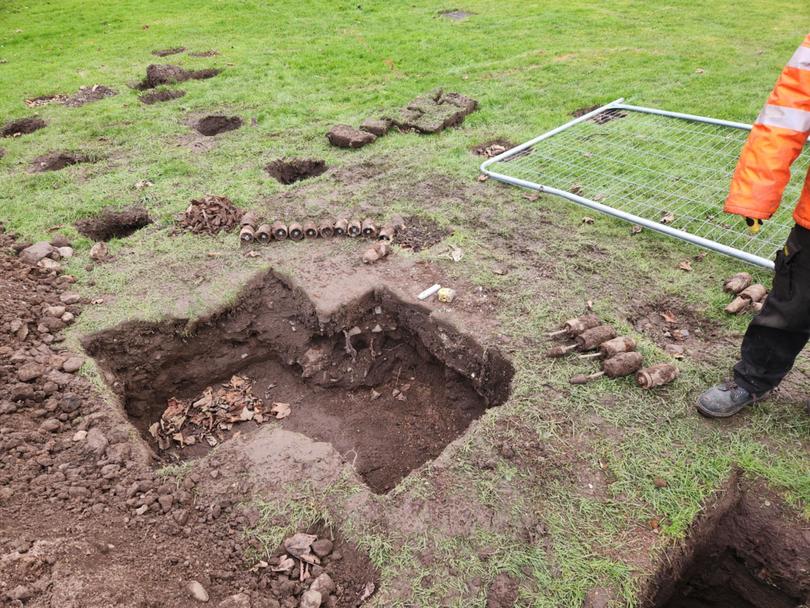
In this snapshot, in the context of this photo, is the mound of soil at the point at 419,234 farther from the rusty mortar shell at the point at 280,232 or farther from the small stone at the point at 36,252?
the small stone at the point at 36,252

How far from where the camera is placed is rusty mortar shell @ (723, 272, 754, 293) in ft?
15.5

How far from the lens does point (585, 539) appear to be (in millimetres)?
3057

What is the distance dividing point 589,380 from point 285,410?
8.47 ft

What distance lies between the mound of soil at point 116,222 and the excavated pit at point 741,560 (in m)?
6.12

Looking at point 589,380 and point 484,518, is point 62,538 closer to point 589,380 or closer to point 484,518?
point 484,518

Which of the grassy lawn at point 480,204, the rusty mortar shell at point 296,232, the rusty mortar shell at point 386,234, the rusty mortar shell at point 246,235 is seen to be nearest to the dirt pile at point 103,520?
the grassy lawn at point 480,204

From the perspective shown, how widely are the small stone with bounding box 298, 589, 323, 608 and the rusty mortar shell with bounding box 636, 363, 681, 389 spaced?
8.45 feet

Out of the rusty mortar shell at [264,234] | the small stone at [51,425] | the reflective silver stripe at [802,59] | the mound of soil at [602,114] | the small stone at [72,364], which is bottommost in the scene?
the small stone at [51,425]

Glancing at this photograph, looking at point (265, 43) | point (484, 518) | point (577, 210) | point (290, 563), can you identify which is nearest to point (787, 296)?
point (484, 518)

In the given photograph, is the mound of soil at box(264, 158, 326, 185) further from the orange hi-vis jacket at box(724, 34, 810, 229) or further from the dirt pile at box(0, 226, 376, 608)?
the orange hi-vis jacket at box(724, 34, 810, 229)

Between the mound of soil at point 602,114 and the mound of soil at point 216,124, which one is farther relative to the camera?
the mound of soil at point 216,124

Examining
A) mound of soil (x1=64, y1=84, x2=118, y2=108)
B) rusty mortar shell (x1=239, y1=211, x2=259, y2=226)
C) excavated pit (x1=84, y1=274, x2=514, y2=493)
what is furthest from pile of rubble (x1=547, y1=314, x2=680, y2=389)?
mound of soil (x1=64, y1=84, x2=118, y2=108)

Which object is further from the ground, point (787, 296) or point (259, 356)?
point (787, 296)

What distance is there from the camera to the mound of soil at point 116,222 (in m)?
6.20
